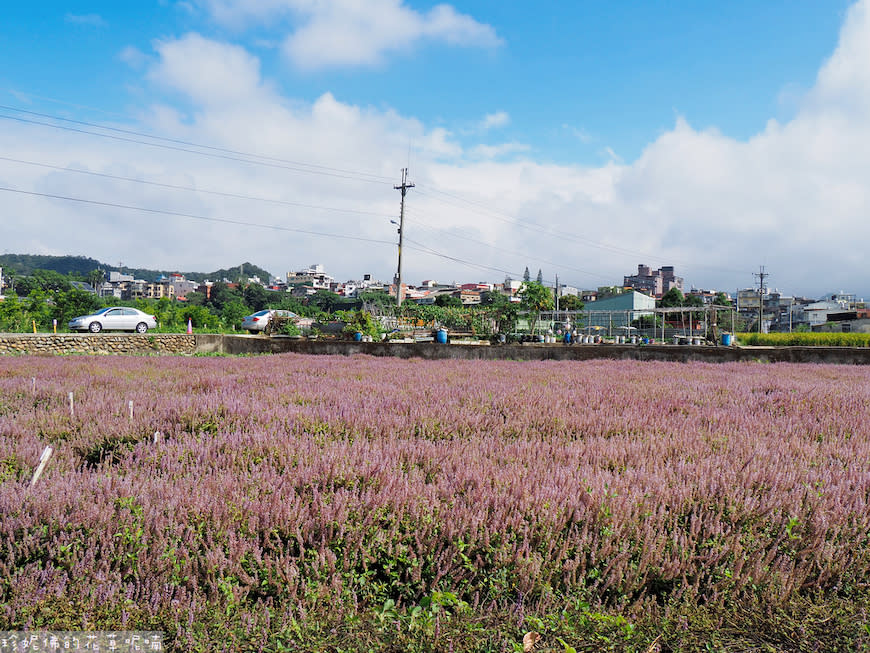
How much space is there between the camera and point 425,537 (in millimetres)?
2059

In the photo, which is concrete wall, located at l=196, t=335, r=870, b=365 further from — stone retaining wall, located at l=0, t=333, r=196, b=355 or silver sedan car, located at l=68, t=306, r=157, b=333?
silver sedan car, located at l=68, t=306, r=157, b=333

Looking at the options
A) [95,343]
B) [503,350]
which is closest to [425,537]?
[503,350]

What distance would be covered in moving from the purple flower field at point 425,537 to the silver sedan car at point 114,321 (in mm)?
23460

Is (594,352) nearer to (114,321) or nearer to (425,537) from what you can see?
(425,537)

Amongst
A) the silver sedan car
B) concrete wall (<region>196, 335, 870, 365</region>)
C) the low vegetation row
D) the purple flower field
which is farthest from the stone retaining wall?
the low vegetation row

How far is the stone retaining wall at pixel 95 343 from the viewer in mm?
16562

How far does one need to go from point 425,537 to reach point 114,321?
1043 inches

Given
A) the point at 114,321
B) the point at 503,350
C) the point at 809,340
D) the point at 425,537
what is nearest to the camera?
the point at 425,537

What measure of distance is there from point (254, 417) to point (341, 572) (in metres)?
2.31

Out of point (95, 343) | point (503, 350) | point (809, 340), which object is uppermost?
point (809, 340)

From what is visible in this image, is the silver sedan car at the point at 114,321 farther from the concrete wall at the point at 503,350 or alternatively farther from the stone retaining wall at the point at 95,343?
the concrete wall at the point at 503,350

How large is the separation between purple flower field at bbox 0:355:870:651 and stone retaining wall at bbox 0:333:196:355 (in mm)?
16465

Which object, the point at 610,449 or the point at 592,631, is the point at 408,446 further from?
the point at 592,631

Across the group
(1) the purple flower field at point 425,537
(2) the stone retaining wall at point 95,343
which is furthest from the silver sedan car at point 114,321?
(1) the purple flower field at point 425,537
